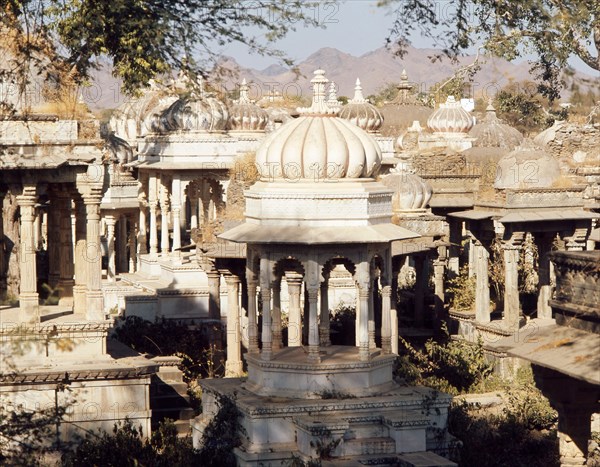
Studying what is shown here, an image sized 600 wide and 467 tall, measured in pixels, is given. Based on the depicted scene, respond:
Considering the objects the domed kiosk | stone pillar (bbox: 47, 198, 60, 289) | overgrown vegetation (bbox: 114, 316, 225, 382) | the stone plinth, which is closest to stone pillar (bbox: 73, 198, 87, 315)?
stone pillar (bbox: 47, 198, 60, 289)

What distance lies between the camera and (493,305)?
27578 mm

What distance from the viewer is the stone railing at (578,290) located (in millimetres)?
13259

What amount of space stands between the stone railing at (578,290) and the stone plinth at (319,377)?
174 inches

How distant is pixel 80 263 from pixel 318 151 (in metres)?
5.36

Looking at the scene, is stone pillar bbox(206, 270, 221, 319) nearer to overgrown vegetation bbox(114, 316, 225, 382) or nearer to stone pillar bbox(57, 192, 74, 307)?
overgrown vegetation bbox(114, 316, 225, 382)

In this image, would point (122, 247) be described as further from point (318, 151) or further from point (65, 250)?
point (318, 151)

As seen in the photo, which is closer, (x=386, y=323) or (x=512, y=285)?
(x=386, y=323)

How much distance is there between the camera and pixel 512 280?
25.0 m

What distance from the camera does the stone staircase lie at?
21.1 m

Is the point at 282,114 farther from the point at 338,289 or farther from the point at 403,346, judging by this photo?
the point at 403,346

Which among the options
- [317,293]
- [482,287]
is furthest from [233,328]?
[482,287]

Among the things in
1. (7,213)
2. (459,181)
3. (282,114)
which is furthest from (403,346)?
(282,114)

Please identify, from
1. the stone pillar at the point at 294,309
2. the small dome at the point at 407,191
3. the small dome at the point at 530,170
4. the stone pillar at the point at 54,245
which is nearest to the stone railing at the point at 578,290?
the stone pillar at the point at 294,309

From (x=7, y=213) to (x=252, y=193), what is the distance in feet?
26.3
